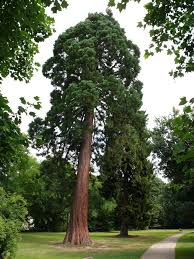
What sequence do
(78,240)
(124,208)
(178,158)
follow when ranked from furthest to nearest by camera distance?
(124,208) < (78,240) < (178,158)

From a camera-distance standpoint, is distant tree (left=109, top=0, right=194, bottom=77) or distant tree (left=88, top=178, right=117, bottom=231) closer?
distant tree (left=109, top=0, right=194, bottom=77)

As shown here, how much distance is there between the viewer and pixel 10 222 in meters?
13.9

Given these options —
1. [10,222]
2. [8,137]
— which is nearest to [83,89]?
[10,222]

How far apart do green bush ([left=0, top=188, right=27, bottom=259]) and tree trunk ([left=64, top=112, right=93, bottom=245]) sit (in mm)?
10835

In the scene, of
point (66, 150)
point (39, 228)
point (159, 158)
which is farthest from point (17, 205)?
point (39, 228)

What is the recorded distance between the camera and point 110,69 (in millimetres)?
29719

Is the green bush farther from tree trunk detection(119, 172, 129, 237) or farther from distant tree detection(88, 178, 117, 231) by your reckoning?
distant tree detection(88, 178, 117, 231)

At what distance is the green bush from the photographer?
13570 millimetres

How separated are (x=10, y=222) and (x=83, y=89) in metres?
13.3

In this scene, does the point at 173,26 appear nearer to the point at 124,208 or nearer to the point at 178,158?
the point at 178,158

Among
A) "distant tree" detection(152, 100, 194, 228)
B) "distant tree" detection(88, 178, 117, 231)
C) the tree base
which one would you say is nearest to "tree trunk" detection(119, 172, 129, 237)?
"distant tree" detection(152, 100, 194, 228)

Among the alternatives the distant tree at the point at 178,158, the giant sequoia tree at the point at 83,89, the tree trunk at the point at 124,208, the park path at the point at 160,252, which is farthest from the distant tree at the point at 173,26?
the tree trunk at the point at 124,208

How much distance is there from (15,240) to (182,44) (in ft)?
33.7

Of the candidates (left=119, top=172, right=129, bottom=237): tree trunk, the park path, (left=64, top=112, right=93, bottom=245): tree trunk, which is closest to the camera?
the park path
